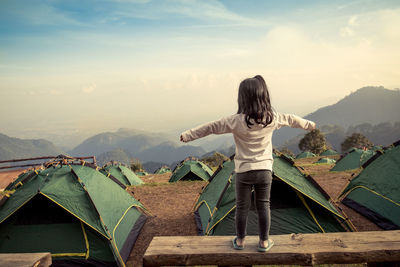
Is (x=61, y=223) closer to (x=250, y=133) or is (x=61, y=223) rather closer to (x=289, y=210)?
(x=250, y=133)

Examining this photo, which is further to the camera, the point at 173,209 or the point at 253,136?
the point at 173,209

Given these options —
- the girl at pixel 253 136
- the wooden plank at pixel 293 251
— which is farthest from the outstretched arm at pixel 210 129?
the wooden plank at pixel 293 251

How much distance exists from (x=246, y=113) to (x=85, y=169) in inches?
241

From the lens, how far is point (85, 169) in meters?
8.03

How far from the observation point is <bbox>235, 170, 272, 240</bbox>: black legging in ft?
12.7

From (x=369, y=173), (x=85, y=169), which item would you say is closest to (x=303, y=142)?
(x=369, y=173)

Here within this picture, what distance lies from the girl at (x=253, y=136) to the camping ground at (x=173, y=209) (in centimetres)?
428

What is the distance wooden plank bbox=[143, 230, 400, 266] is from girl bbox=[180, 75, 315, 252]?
177 mm

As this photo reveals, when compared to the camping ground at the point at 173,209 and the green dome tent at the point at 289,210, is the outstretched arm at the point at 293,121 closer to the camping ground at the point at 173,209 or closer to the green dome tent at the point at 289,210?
the green dome tent at the point at 289,210

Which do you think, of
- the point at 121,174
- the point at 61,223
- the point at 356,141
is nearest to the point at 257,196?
the point at 61,223

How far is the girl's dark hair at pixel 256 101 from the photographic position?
145 inches

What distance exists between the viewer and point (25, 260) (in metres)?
3.84

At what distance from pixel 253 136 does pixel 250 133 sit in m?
0.08

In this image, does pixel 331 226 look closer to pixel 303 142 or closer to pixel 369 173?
pixel 369 173
